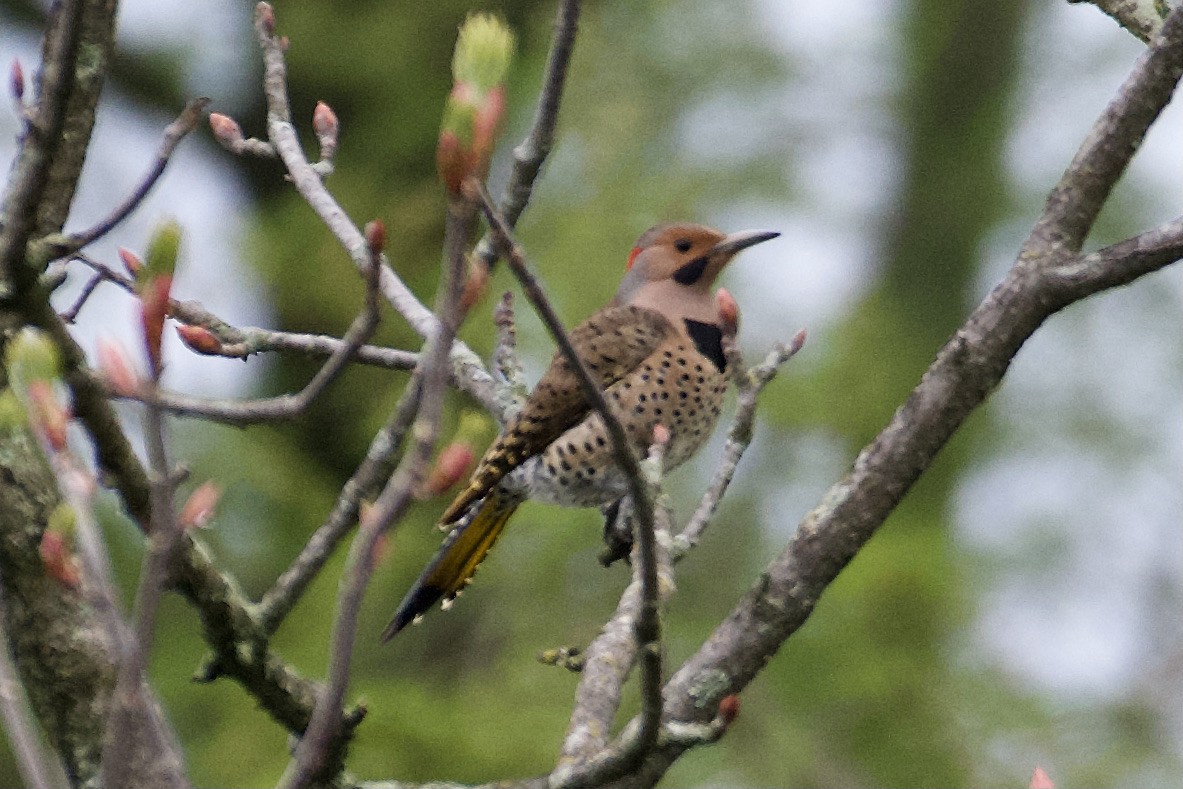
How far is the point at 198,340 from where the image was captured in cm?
271

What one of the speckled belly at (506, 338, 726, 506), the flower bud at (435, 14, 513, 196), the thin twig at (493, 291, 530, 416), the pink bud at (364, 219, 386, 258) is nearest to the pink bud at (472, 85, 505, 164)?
the flower bud at (435, 14, 513, 196)

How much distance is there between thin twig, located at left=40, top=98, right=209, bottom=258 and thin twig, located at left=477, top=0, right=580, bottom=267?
1.63ft

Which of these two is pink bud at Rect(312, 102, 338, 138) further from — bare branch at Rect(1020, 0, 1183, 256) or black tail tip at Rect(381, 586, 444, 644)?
bare branch at Rect(1020, 0, 1183, 256)

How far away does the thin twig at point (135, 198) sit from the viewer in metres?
2.05

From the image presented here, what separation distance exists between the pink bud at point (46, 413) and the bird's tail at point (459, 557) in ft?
7.01

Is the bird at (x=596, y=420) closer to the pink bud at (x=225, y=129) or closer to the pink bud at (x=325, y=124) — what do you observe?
the pink bud at (x=325, y=124)

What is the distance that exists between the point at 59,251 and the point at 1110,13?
193cm

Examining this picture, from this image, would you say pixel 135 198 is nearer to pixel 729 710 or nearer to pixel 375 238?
pixel 375 238

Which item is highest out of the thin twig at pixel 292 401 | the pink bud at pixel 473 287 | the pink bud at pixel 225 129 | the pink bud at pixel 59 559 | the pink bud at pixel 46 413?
the pink bud at pixel 225 129

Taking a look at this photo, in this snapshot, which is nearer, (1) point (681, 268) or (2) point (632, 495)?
(2) point (632, 495)

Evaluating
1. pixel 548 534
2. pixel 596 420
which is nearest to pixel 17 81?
pixel 596 420

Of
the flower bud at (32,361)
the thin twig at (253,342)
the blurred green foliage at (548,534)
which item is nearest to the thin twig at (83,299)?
the thin twig at (253,342)

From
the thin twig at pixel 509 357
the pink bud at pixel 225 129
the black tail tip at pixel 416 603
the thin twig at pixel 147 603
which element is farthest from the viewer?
the thin twig at pixel 509 357

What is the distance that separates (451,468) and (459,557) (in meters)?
2.20
